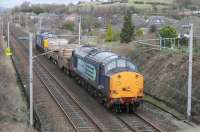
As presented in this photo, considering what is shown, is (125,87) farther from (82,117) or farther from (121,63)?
(82,117)

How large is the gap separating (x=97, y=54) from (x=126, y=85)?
5.31m

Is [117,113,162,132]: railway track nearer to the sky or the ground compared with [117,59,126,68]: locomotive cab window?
nearer to the ground

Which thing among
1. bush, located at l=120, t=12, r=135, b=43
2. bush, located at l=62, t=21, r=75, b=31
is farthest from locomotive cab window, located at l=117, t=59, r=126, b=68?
bush, located at l=62, t=21, r=75, b=31

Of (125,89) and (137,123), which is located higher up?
(125,89)

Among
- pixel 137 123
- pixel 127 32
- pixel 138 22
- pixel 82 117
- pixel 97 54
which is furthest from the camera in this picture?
pixel 138 22

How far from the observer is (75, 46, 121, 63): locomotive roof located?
107ft

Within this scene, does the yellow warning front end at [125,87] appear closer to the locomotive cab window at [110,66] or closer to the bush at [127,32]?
the locomotive cab window at [110,66]

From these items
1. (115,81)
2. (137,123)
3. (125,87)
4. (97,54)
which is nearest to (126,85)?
(125,87)

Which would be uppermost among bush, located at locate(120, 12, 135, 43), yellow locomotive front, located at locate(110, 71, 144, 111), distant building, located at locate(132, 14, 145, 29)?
distant building, located at locate(132, 14, 145, 29)

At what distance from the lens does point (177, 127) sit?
91.4 feet

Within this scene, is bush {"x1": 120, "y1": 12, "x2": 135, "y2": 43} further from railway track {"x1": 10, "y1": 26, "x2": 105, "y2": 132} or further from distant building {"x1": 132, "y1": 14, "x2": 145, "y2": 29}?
distant building {"x1": 132, "y1": 14, "x2": 145, "y2": 29}

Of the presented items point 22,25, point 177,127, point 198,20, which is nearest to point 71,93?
point 177,127

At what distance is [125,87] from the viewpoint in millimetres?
30953

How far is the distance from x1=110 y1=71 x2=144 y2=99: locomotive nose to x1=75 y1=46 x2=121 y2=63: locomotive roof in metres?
1.82
